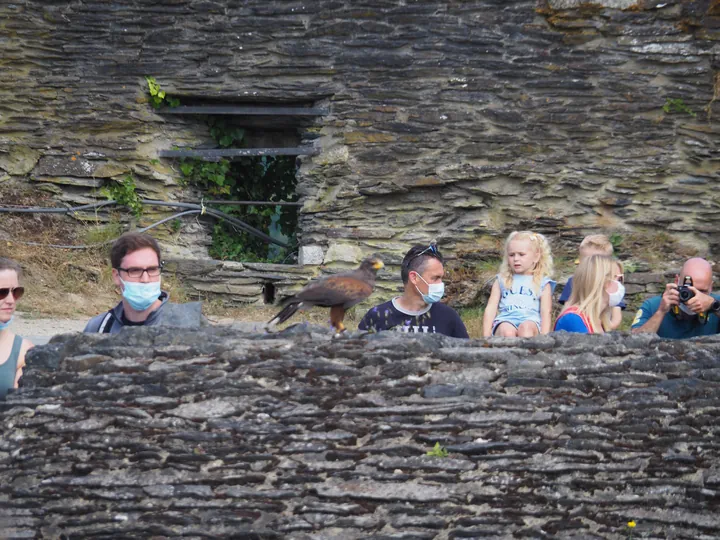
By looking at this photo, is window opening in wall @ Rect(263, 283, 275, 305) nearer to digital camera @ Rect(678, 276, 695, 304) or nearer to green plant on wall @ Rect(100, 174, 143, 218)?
green plant on wall @ Rect(100, 174, 143, 218)

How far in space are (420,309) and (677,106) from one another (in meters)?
5.64

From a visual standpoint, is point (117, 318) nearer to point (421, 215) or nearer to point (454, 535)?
point (454, 535)

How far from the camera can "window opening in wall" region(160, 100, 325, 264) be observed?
33.9 feet

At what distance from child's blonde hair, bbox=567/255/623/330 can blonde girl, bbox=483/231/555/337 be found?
1.59ft

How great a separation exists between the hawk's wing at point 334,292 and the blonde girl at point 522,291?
4.32ft

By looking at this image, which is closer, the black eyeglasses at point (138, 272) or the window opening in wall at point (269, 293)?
the black eyeglasses at point (138, 272)

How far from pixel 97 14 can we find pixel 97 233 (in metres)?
2.53

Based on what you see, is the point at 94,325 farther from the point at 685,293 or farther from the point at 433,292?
the point at 685,293

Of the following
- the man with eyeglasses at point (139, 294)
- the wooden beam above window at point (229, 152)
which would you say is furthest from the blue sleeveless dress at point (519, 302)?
the wooden beam above window at point (229, 152)

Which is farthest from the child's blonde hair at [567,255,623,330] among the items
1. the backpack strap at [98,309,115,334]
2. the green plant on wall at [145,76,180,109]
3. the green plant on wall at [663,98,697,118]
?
the green plant on wall at [145,76,180,109]

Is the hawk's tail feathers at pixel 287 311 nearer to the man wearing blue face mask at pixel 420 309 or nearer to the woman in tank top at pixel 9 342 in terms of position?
the man wearing blue face mask at pixel 420 309

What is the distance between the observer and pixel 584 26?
9602 millimetres

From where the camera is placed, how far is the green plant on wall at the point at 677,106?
9.65 metres

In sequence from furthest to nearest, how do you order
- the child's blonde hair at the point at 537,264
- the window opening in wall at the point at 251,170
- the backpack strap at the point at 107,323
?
the window opening in wall at the point at 251,170 → the child's blonde hair at the point at 537,264 → the backpack strap at the point at 107,323
